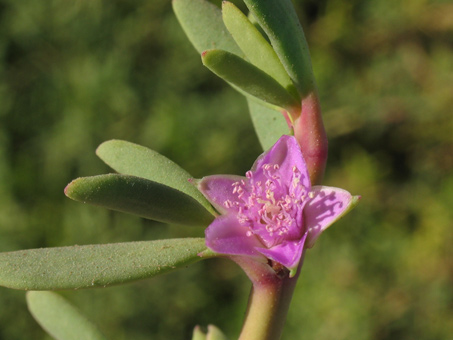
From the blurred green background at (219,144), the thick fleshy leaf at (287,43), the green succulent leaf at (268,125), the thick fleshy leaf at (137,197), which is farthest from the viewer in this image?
the blurred green background at (219,144)

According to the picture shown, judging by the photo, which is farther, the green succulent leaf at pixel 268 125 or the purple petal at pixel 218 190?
the green succulent leaf at pixel 268 125

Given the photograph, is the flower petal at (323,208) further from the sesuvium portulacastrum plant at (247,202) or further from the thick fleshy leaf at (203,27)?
the thick fleshy leaf at (203,27)

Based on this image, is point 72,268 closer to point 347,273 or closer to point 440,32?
point 347,273

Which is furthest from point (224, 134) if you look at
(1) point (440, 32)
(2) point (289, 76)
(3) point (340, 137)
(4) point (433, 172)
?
(2) point (289, 76)

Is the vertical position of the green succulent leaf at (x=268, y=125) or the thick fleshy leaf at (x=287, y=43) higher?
the thick fleshy leaf at (x=287, y=43)

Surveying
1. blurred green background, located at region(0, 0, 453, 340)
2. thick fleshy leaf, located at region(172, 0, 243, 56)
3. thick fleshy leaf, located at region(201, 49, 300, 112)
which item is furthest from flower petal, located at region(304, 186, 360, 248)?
blurred green background, located at region(0, 0, 453, 340)

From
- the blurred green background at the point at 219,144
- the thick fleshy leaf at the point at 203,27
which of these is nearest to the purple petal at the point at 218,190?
the thick fleshy leaf at the point at 203,27

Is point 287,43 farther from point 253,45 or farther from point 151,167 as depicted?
point 151,167
